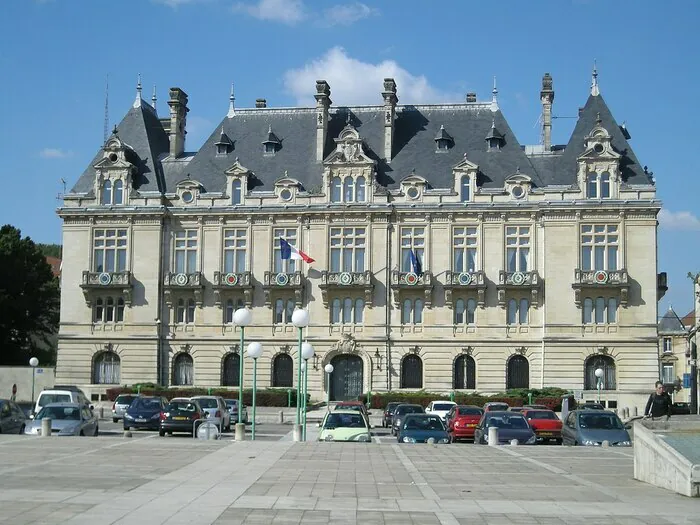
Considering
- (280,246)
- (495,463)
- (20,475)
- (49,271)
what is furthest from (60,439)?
(49,271)

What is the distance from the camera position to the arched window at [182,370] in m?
70.9

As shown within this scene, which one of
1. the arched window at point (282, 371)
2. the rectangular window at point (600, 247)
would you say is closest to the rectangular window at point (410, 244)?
the arched window at point (282, 371)

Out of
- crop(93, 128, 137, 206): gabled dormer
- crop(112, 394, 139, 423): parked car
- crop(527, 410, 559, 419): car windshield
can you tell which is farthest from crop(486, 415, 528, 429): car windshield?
crop(93, 128, 137, 206): gabled dormer

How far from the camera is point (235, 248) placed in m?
70.1

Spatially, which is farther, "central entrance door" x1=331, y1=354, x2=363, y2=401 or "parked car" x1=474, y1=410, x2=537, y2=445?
"central entrance door" x1=331, y1=354, x2=363, y2=401

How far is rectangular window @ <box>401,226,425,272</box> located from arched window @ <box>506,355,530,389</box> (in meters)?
8.72

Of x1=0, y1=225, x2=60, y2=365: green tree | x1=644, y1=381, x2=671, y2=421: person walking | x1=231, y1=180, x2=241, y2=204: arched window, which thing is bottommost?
x1=644, y1=381, x2=671, y2=421: person walking

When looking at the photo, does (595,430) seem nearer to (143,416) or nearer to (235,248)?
(143,416)

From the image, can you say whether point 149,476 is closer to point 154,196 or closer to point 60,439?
point 60,439

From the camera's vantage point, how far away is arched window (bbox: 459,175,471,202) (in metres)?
67.8

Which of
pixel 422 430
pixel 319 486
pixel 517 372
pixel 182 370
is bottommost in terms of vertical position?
pixel 319 486

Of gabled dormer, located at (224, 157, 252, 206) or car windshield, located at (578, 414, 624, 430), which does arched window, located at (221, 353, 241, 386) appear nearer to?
gabled dormer, located at (224, 157, 252, 206)

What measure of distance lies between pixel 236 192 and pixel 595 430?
39055 millimetres

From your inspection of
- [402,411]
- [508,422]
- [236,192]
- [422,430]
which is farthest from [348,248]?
[508,422]
